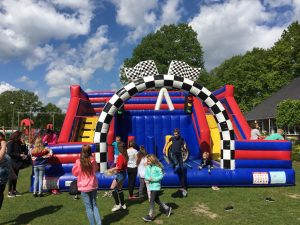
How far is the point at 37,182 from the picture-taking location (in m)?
7.41

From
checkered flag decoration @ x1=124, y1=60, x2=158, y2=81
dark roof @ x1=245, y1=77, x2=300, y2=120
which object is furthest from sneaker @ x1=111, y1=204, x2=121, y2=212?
dark roof @ x1=245, y1=77, x2=300, y2=120

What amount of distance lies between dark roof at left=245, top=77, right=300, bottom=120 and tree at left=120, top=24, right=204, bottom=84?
8159 millimetres

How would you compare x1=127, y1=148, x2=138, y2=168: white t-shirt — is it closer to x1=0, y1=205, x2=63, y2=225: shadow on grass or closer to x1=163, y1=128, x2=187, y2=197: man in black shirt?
x1=163, y1=128, x2=187, y2=197: man in black shirt

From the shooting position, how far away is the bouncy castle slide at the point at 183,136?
782cm

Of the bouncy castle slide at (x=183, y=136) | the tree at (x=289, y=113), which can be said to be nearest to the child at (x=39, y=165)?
the bouncy castle slide at (x=183, y=136)

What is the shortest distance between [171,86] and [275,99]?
2514cm

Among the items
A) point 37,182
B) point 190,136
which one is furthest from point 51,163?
point 190,136

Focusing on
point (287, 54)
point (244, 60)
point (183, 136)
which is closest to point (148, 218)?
point (183, 136)

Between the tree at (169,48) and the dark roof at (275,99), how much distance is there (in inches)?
321

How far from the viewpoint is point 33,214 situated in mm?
5949

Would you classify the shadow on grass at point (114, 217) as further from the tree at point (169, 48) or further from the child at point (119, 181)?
the tree at point (169, 48)

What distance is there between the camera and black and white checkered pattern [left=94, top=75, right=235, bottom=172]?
803 cm

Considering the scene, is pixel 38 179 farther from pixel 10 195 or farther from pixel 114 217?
pixel 114 217

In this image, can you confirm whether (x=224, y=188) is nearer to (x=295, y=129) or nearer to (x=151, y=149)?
(x=151, y=149)
